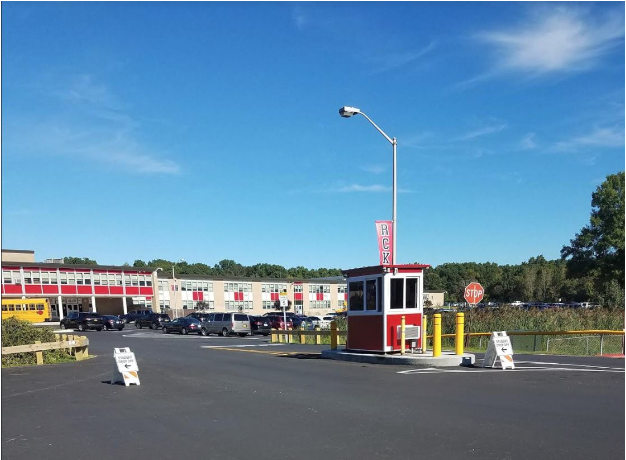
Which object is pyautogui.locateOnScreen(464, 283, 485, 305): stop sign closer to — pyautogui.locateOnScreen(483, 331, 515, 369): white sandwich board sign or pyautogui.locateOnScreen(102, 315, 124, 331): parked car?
pyautogui.locateOnScreen(483, 331, 515, 369): white sandwich board sign

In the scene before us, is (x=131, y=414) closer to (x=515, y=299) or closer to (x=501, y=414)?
(x=501, y=414)

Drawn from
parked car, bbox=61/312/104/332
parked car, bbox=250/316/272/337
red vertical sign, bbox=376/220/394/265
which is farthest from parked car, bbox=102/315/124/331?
red vertical sign, bbox=376/220/394/265

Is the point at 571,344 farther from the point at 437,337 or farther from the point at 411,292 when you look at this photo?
the point at 437,337

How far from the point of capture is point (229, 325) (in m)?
46.8

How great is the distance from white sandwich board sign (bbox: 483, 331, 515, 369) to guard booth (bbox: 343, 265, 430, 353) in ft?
9.48

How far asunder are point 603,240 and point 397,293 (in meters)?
66.3

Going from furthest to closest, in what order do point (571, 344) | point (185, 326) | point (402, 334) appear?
point (185, 326) < point (571, 344) < point (402, 334)

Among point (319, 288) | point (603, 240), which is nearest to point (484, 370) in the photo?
point (603, 240)

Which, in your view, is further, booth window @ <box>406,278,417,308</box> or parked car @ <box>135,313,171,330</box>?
parked car @ <box>135,313,171,330</box>

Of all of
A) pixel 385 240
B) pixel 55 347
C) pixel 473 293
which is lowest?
pixel 55 347

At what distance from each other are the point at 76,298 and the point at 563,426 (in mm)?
81724

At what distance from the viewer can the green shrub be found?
66.8 feet

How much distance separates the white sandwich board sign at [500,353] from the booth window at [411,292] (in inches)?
126

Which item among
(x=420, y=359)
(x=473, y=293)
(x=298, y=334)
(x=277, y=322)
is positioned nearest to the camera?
(x=420, y=359)
